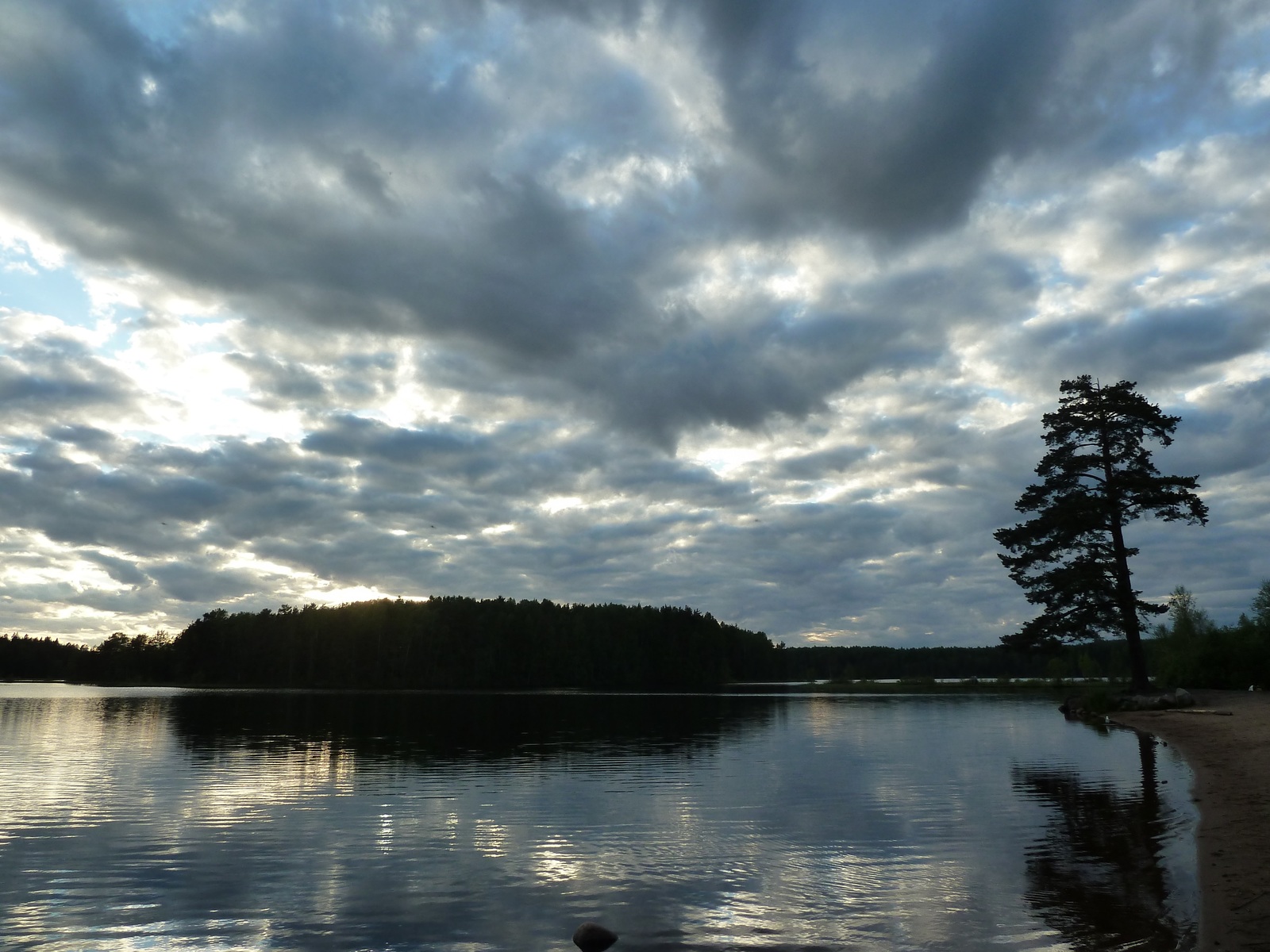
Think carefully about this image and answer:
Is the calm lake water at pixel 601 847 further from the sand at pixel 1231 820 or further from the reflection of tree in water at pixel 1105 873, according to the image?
the sand at pixel 1231 820

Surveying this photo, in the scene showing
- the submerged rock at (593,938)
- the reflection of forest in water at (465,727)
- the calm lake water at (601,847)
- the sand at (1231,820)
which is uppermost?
the sand at (1231,820)

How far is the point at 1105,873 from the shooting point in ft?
57.4

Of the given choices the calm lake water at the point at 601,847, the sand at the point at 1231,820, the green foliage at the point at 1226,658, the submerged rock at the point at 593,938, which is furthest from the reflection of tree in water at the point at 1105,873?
the green foliage at the point at 1226,658

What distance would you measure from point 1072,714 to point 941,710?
21202mm

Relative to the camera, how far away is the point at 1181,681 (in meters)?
69.2

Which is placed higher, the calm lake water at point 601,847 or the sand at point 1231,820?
the sand at point 1231,820

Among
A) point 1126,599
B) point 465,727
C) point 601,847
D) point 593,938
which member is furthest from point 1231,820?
point 465,727

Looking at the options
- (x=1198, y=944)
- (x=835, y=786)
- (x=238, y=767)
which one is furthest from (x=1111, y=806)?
(x=238, y=767)

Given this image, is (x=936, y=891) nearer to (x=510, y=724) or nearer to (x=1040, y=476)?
(x=1040, y=476)

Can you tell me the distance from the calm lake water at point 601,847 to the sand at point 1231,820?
525mm

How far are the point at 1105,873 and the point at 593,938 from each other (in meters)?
11.1

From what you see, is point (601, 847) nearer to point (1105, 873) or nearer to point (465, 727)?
point (1105, 873)

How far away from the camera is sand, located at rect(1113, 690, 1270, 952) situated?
1332 centimetres

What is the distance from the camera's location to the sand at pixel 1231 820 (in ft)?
43.7
